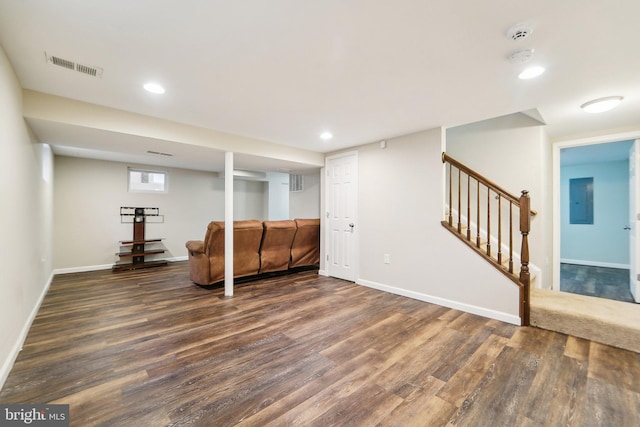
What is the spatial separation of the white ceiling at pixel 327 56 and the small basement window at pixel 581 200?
3.90 meters

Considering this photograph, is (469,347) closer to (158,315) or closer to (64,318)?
(158,315)

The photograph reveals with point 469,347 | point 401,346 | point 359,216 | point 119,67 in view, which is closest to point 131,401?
point 401,346

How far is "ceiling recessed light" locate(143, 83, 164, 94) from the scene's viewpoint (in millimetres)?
2348

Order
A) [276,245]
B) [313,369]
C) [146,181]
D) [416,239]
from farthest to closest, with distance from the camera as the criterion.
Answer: [146,181] → [276,245] → [416,239] → [313,369]

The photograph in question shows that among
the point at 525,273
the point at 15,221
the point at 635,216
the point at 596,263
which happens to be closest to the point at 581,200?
the point at 596,263

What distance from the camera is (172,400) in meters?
1.62

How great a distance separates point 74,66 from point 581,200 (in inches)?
353

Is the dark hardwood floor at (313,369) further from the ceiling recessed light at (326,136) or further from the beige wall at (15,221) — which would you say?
the ceiling recessed light at (326,136)

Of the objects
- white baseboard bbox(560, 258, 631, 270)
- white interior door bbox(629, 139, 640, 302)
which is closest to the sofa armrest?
white interior door bbox(629, 139, 640, 302)

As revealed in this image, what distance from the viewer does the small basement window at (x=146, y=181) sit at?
6.00 meters

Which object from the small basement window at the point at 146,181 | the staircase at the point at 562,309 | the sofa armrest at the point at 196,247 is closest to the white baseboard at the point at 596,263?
the staircase at the point at 562,309

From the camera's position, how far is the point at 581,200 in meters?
6.07

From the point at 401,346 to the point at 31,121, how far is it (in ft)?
13.4

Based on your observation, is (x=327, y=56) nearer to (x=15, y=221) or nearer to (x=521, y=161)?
(x=15, y=221)
